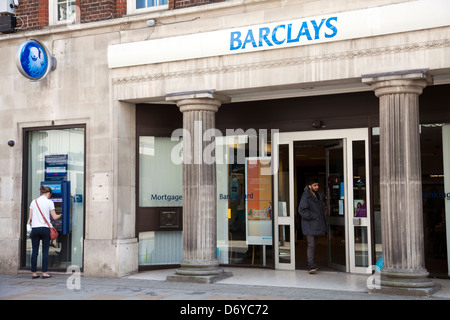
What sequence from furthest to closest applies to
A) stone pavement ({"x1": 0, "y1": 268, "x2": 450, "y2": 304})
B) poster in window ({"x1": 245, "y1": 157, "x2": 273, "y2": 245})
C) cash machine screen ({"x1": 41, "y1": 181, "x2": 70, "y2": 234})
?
cash machine screen ({"x1": 41, "y1": 181, "x2": 70, "y2": 234}) < poster in window ({"x1": 245, "y1": 157, "x2": 273, "y2": 245}) < stone pavement ({"x1": 0, "y1": 268, "x2": 450, "y2": 304})

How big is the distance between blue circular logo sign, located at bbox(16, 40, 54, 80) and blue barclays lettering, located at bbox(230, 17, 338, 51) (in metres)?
4.12

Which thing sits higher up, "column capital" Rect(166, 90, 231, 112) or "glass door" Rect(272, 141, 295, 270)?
"column capital" Rect(166, 90, 231, 112)

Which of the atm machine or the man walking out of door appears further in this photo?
the atm machine

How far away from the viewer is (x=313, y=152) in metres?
11.8

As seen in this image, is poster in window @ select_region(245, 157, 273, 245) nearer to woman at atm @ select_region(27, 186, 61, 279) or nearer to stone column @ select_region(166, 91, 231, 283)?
stone column @ select_region(166, 91, 231, 283)

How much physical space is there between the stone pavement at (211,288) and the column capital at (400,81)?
3.18 metres

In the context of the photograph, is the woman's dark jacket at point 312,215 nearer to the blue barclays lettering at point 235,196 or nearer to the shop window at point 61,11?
the blue barclays lettering at point 235,196

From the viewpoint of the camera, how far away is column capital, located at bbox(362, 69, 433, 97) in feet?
27.6

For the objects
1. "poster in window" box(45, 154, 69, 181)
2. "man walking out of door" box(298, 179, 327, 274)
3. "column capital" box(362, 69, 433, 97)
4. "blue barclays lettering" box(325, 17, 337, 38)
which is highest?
"blue barclays lettering" box(325, 17, 337, 38)

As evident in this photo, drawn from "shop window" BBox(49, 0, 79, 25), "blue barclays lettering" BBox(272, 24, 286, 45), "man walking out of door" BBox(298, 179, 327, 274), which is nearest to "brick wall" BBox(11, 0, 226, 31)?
"shop window" BBox(49, 0, 79, 25)

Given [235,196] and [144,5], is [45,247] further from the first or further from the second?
[144,5]

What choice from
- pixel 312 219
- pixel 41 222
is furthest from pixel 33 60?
pixel 312 219

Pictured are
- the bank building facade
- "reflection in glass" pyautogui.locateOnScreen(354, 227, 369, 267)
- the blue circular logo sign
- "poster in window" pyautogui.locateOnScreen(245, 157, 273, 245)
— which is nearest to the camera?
the bank building facade
